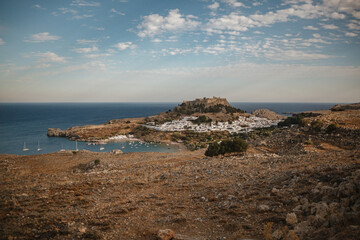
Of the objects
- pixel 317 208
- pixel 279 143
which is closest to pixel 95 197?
pixel 317 208

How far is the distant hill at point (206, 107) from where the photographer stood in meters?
123

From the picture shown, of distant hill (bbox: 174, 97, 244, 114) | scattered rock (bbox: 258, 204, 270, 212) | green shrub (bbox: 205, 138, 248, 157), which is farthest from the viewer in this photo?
distant hill (bbox: 174, 97, 244, 114)

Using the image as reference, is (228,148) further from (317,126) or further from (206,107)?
(206,107)

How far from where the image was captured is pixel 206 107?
128875 mm

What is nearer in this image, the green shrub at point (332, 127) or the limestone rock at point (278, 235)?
the limestone rock at point (278, 235)

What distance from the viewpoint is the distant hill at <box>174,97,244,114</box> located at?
404 feet

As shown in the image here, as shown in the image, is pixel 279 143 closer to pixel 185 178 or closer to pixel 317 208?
pixel 185 178

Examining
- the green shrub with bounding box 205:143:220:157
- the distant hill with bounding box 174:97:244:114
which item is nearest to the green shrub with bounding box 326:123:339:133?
the green shrub with bounding box 205:143:220:157

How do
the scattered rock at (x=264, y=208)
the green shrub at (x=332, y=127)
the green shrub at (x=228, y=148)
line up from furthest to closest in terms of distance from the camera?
the green shrub at (x=332, y=127)
the green shrub at (x=228, y=148)
the scattered rock at (x=264, y=208)

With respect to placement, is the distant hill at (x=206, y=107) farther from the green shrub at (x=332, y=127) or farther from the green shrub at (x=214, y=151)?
the green shrub at (x=214, y=151)

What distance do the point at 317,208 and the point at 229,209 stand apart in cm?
280

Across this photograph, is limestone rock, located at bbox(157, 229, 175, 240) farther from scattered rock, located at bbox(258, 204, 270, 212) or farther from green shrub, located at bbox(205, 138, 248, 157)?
green shrub, located at bbox(205, 138, 248, 157)

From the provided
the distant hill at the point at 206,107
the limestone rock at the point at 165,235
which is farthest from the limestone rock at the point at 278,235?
the distant hill at the point at 206,107

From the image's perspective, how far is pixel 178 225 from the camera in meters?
6.52
